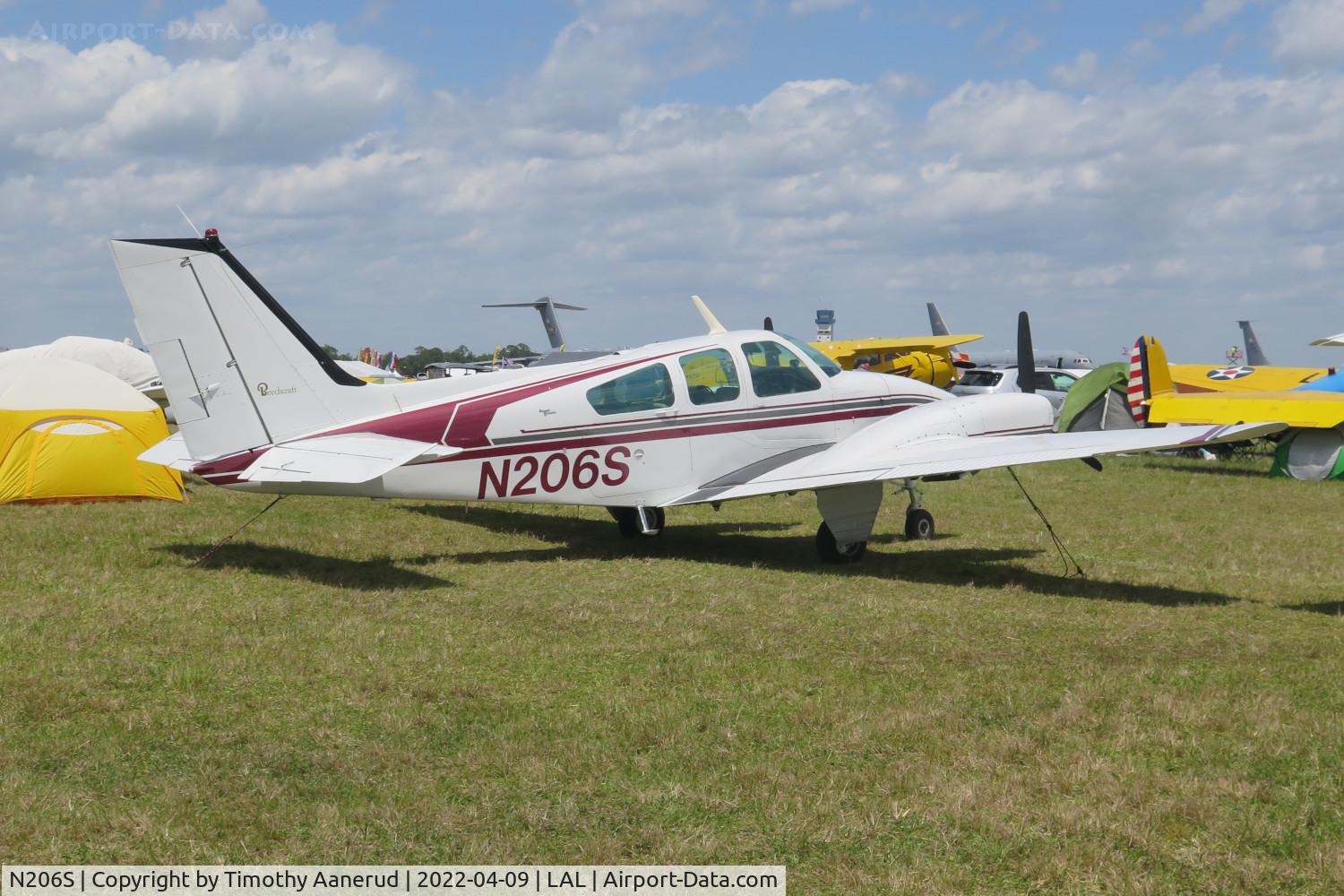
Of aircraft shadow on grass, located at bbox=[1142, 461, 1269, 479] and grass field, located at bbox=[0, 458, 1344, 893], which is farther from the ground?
grass field, located at bbox=[0, 458, 1344, 893]

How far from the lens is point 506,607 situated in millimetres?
9414

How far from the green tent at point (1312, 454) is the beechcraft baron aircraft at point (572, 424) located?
8879mm

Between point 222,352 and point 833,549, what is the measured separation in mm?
6159

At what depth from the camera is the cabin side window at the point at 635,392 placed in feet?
38.2

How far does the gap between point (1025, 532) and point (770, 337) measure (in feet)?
15.0

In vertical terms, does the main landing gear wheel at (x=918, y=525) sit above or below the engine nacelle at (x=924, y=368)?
below

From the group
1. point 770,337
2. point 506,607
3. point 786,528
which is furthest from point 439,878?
point 786,528

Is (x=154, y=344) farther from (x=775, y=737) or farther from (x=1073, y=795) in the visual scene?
(x=1073, y=795)

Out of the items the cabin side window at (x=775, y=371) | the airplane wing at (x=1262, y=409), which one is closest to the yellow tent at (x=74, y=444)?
the cabin side window at (x=775, y=371)

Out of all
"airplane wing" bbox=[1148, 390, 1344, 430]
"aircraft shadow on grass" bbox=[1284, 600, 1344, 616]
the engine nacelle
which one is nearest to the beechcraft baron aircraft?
"aircraft shadow on grass" bbox=[1284, 600, 1344, 616]

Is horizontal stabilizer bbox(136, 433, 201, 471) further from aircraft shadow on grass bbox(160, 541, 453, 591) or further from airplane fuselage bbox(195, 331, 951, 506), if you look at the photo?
aircraft shadow on grass bbox(160, 541, 453, 591)

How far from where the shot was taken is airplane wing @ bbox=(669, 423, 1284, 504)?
10.5m

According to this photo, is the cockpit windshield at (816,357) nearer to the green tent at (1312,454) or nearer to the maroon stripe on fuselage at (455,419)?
the maroon stripe on fuselage at (455,419)

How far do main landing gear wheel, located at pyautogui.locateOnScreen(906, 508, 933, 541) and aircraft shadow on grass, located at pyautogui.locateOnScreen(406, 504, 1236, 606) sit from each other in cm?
17
